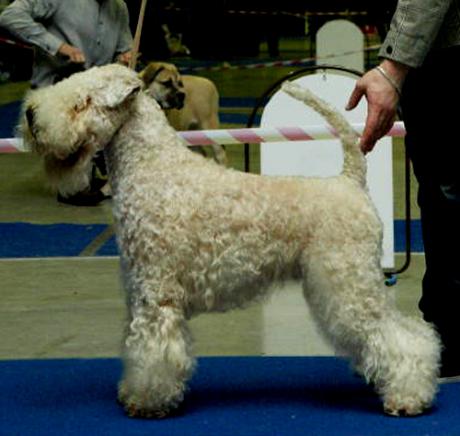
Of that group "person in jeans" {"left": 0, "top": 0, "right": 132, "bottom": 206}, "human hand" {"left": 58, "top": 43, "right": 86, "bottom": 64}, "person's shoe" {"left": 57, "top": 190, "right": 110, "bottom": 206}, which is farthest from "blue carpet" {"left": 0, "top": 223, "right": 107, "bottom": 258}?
"human hand" {"left": 58, "top": 43, "right": 86, "bottom": 64}

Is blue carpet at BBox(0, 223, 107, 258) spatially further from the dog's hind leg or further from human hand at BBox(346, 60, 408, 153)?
human hand at BBox(346, 60, 408, 153)

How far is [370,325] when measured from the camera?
3768 mm

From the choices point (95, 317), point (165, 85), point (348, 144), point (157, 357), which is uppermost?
point (348, 144)

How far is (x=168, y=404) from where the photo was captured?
376cm

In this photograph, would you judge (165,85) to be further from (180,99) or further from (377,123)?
(377,123)

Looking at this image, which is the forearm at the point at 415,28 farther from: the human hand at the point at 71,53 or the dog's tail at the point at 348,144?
the human hand at the point at 71,53

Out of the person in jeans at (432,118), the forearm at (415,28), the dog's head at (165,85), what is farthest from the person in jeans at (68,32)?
the forearm at (415,28)

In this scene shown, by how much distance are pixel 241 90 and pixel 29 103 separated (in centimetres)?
1328

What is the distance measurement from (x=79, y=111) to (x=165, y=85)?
5.42 m

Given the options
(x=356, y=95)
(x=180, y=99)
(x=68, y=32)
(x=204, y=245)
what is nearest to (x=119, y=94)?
(x=204, y=245)

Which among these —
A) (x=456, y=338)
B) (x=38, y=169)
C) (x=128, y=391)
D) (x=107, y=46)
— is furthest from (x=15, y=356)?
(x=38, y=169)

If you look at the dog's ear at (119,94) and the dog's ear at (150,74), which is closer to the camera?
the dog's ear at (119,94)

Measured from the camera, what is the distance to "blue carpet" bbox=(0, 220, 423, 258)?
21.8ft

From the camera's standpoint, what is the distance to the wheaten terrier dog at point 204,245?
3.69 metres
